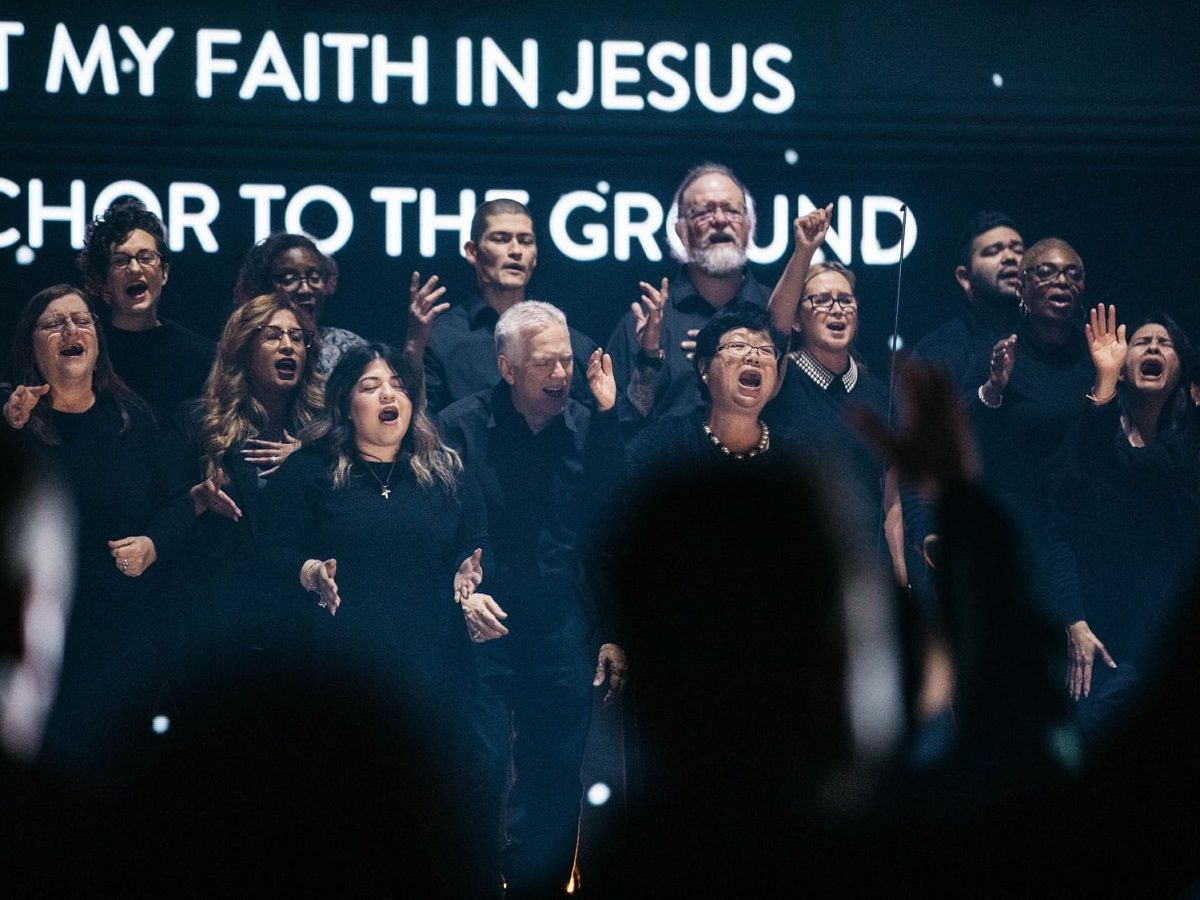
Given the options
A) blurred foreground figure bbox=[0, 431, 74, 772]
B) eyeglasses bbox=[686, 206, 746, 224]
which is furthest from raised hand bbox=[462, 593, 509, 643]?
eyeglasses bbox=[686, 206, 746, 224]

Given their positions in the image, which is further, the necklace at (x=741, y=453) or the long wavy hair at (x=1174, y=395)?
the long wavy hair at (x=1174, y=395)

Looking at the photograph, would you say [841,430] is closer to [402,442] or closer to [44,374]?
[402,442]

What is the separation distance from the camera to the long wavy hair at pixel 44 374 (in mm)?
4145

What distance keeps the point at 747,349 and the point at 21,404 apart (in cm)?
198

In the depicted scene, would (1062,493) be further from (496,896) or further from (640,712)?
(496,896)

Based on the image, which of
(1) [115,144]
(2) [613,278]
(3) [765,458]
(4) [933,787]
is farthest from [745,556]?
(4) [933,787]

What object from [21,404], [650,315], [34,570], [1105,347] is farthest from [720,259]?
[34,570]

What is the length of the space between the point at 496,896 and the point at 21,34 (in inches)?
105

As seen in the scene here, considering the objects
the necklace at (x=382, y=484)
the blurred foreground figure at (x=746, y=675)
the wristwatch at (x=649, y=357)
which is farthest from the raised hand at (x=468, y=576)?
the wristwatch at (x=649, y=357)

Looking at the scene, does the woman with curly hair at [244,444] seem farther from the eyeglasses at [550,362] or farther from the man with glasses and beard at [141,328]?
the eyeglasses at [550,362]

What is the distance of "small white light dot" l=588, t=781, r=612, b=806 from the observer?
4.18 metres

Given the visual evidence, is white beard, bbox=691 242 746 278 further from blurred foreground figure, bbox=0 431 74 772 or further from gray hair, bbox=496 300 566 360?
blurred foreground figure, bbox=0 431 74 772

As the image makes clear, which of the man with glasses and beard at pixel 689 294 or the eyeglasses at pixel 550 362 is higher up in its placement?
the man with glasses and beard at pixel 689 294

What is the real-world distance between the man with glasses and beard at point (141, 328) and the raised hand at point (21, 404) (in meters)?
0.22
